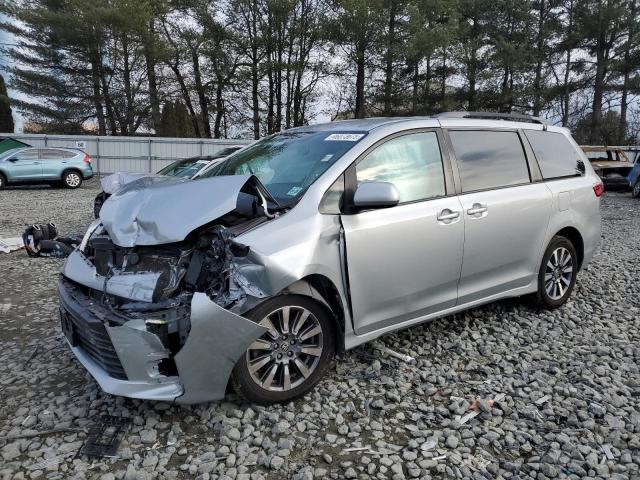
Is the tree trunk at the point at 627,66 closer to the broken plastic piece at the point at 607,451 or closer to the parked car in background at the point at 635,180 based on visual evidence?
the parked car in background at the point at 635,180

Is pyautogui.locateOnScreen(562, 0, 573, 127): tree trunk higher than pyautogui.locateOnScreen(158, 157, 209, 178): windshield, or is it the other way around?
pyautogui.locateOnScreen(562, 0, 573, 127): tree trunk

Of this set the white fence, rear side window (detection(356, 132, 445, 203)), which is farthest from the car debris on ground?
the white fence

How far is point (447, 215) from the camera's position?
11.8ft

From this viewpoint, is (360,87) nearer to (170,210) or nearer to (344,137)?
(344,137)

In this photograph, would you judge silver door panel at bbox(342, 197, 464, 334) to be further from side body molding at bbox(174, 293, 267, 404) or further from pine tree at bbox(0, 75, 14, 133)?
pine tree at bbox(0, 75, 14, 133)

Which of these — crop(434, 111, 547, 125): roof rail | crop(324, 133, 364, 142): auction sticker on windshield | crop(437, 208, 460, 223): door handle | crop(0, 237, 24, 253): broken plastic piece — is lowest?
crop(0, 237, 24, 253): broken plastic piece

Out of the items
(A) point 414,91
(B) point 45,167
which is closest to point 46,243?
(B) point 45,167

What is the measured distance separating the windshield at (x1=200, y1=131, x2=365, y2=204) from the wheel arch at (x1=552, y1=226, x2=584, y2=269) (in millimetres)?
2379

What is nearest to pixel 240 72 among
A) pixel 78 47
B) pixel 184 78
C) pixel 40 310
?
pixel 184 78

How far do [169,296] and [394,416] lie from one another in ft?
4.79

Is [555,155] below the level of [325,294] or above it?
above

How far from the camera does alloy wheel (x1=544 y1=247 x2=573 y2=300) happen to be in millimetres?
4555

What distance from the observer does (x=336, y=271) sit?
3.05 m

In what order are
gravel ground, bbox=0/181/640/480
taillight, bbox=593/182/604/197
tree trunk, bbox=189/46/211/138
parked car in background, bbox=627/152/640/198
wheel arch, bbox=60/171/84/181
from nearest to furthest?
gravel ground, bbox=0/181/640/480 → taillight, bbox=593/182/604/197 → parked car in background, bbox=627/152/640/198 → wheel arch, bbox=60/171/84/181 → tree trunk, bbox=189/46/211/138
